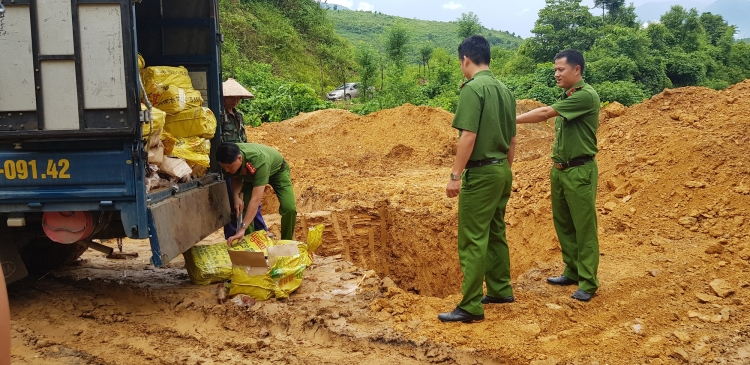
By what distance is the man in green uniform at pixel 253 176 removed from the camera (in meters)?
5.30

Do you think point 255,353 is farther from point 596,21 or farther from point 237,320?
point 596,21

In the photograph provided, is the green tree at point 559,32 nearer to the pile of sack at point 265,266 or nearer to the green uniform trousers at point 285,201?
the green uniform trousers at point 285,201

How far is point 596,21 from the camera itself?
30875mm

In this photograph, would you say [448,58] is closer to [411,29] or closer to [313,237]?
[411,29]

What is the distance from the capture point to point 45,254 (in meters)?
5.86

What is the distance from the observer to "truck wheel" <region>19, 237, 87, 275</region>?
5707 millimetres

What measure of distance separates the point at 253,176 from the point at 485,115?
2.26m

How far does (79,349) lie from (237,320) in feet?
3.54

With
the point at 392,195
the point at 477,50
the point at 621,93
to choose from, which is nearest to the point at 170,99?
the point at 477,50

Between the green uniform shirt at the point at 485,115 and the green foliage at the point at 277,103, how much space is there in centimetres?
1429

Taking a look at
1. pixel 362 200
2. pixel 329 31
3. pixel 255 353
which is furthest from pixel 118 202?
pixel 329 31

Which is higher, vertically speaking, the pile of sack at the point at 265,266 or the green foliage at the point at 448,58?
the green foliage at the point at 448,58

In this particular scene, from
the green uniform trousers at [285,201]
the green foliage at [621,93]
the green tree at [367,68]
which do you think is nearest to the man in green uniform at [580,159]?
the green uniform trousers at [285,201]

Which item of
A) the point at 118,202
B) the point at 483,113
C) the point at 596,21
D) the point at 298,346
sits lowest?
the point at 298,346
